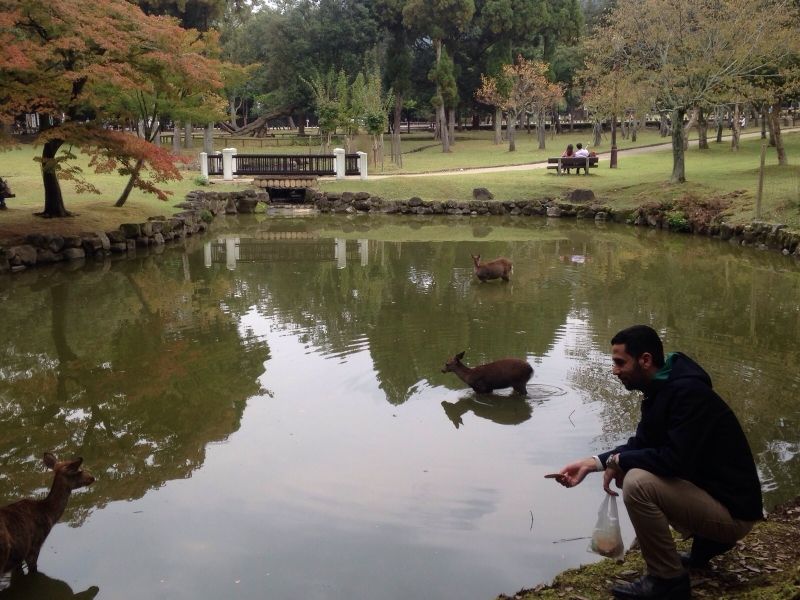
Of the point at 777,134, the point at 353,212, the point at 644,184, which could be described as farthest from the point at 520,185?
the point at 777,134

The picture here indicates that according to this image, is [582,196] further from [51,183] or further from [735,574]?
[735,574]

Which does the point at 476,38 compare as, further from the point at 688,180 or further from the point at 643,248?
the point at 643,248

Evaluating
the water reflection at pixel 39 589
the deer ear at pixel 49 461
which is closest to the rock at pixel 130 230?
the deer ear at pixel 49 461

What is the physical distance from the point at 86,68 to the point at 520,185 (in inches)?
638

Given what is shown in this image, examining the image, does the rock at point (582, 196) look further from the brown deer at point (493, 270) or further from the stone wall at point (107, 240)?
the brown deer at point (493, 270)

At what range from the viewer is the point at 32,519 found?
4766mm

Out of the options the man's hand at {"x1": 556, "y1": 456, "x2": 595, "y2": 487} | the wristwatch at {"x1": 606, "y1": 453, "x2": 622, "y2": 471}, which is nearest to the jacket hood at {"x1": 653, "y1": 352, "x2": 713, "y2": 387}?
the wristwatch at {"x1": 606, "y1": 453, "x2": 622, "y2": 471}

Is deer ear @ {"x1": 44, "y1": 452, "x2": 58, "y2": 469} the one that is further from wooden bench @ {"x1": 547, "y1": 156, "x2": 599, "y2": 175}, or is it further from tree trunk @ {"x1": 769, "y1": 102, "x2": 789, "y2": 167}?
tree trunk @ {"x1": 769, "y1": 102, "x2": 789, "y2": 167}

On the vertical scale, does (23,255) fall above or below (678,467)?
below

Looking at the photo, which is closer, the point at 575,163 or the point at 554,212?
the point at 554,212

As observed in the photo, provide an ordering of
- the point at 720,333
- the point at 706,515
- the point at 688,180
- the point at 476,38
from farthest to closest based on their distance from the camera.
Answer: the point at 476,38 → the point at 688,180 → the point at 720,333 → the point at 706,515

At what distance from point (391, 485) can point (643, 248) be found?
14611 millimetres

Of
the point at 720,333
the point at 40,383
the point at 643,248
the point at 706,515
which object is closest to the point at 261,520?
the point at 706,515

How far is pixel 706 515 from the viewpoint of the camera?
3.88m
